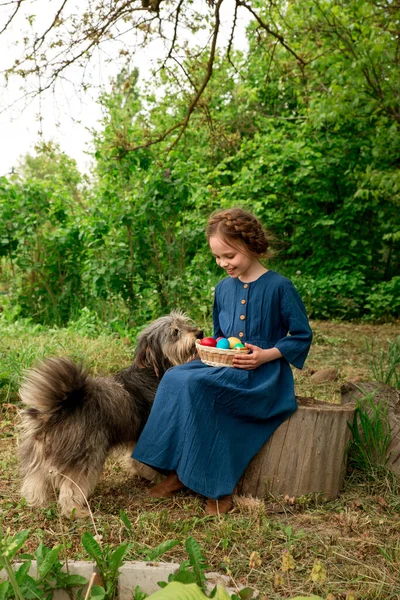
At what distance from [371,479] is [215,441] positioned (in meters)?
Answer: 1.11

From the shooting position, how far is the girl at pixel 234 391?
11.3ft

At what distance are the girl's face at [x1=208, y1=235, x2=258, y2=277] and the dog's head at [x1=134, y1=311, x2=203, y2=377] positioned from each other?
55 cm

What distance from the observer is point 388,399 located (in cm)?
405

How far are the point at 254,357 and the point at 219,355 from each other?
0.21m

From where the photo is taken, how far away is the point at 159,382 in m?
3.98

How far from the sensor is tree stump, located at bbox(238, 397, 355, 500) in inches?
139

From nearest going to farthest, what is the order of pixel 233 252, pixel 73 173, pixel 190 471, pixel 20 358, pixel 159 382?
pixel 190 471, pixel 233 252, pixel 159 382, pixel 20 358, pixel 73 173

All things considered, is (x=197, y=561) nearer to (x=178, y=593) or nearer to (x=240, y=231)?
(x=178, y=593)

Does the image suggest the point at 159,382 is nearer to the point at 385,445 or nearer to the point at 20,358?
the point at 385,445

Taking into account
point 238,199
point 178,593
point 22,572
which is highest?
point 238,199

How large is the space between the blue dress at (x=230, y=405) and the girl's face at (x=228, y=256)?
153 millimetres

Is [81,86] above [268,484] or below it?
above

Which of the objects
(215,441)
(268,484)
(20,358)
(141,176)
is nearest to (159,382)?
(215,441)

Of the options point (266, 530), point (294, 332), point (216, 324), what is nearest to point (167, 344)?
point (216, 324)
